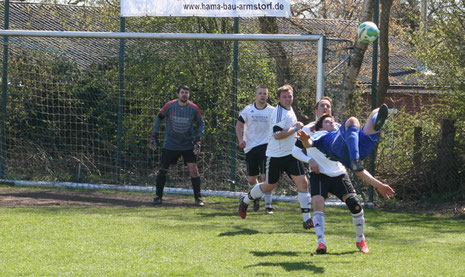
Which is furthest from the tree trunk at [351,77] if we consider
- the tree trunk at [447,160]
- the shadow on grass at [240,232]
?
the shadow on grass at [240,232]

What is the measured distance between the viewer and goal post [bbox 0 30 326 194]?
13.7 metres

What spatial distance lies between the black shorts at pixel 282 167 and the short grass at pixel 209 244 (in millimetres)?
734

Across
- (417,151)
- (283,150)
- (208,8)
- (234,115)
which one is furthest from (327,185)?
(208,8)

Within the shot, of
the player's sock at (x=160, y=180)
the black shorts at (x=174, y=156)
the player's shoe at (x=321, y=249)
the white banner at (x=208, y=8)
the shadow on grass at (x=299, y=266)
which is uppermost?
the white banner at (x=208, y=8)

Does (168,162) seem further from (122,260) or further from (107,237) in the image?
(122,260)

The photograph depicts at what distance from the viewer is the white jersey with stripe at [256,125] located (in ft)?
36.3

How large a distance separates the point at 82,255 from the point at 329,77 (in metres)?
7.39

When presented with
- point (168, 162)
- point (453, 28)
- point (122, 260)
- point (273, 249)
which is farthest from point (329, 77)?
point (122, 260)

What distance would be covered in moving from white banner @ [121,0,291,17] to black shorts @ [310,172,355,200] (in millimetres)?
5977

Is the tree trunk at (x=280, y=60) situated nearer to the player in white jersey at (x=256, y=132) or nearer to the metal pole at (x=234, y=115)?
the metal pole at (x=234, y=115)

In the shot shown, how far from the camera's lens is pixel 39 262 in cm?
691

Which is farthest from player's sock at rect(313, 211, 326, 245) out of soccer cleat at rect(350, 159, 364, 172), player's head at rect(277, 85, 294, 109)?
player's head at rect(277, 85, 294, 109)

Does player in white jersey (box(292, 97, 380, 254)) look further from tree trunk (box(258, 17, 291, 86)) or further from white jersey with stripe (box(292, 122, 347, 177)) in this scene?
tree trunk (box(258, 17, 291, 86))

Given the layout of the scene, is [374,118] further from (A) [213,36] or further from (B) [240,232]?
(A) [213,36]
